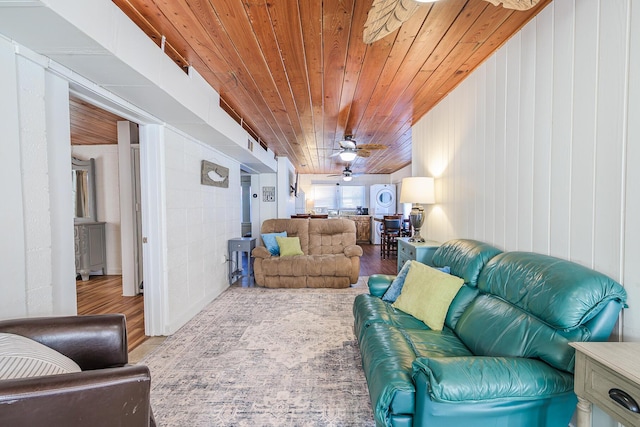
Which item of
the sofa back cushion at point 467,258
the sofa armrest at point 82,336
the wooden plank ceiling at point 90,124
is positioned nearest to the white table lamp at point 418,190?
the sofa back cushion at point 467,258

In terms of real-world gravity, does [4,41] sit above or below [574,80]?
above

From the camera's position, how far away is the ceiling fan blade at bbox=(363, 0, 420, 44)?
1.28 meters

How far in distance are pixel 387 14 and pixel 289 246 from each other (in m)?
3.51

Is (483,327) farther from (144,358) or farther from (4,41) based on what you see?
(4,41)

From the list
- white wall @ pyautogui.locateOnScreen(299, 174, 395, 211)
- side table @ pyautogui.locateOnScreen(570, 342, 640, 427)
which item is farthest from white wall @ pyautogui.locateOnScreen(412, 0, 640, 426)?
white wall @ pyautogui.locateOnScreen(299, 174, 395, 211)

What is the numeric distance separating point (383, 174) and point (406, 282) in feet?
24.8

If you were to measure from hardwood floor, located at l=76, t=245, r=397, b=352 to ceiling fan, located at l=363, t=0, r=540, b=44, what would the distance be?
309cm

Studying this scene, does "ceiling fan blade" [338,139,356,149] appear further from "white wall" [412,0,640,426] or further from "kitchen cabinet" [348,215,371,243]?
"kitchen cabinet" [348,215,371,243]

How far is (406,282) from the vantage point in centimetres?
221

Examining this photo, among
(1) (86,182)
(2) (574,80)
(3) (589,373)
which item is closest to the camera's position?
(3) (589,373)

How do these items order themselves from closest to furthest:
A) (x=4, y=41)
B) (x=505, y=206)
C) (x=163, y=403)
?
(x=4, y=41) < (x=163, y=403) < (x=505, y=206)

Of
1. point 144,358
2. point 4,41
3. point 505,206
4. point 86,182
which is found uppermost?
point 4,41

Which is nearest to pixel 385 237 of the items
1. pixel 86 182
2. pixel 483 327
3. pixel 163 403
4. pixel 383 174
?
pixel 383 174

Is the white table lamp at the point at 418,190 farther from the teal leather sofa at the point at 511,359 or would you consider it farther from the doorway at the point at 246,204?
the doorway at the point at 246,204
